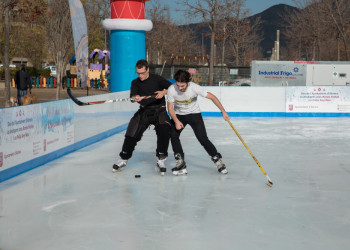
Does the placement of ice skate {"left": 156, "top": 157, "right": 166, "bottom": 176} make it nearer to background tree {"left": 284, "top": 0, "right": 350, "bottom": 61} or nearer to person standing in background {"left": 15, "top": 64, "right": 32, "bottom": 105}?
person standing in background {"left": 15, "top": 64, "right": 32, "bottom": 105}

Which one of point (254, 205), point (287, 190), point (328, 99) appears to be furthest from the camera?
point (328, 99)

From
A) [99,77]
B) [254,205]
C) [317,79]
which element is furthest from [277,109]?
[99,77]

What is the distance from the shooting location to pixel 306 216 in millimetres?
5453

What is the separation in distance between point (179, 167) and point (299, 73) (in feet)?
65.7

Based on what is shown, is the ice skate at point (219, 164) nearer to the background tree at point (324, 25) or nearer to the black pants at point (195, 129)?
the black pants at point (195, 129)

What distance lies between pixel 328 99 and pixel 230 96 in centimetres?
354

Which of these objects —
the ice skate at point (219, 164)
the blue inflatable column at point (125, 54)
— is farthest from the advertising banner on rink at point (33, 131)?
the blue inflatable column at point (125, 54)

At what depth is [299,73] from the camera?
86.3 ft

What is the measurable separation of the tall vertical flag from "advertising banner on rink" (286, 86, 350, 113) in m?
11.1

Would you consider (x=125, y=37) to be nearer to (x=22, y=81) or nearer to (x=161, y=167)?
(x=22, y=81)

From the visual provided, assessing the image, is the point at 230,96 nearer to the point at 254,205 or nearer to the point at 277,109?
the point at 277,109

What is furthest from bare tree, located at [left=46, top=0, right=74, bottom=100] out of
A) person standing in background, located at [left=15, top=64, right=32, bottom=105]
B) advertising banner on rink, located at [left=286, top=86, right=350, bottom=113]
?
advertising banner on rink, located at [left=286, top=86, right=350, bottom=113]

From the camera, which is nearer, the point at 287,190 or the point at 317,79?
the point at 287,190

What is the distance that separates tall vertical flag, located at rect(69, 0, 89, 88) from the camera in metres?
8.22
